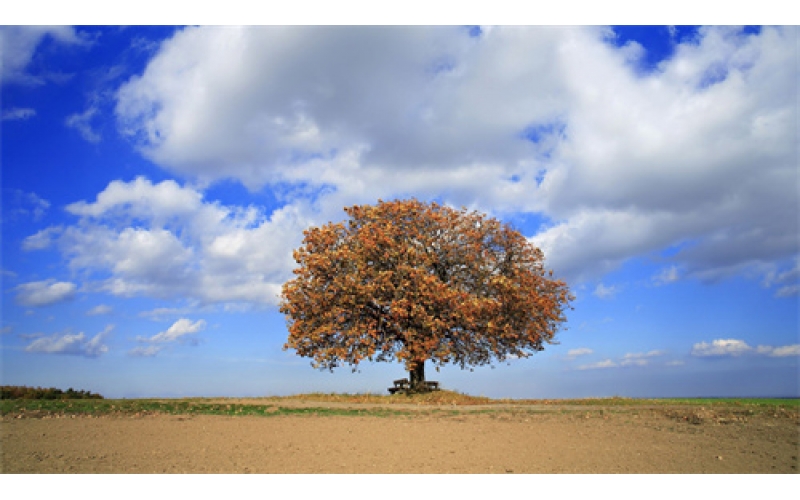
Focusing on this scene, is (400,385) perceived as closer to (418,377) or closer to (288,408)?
(418,377)

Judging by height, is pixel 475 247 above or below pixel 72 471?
above

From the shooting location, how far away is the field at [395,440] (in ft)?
37.5

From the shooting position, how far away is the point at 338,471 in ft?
35.9

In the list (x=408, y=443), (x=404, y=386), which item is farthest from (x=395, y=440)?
(x=404, y=386)

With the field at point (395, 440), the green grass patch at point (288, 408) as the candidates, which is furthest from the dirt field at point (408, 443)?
the green grass patch at point (288, 408)

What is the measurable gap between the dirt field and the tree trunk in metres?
9.31

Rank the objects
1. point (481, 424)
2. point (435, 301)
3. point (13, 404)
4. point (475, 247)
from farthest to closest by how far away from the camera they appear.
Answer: point (475, 247), point (435, 301), point (13, 404), point (481, 424)

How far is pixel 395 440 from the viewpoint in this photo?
14172 millimetres

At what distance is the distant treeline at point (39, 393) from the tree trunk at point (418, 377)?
15.7 m

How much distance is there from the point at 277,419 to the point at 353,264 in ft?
35.7

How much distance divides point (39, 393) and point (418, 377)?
18604mm

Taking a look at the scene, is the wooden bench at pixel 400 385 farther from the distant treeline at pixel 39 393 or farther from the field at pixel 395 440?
the distant treeline at pixel 39 393

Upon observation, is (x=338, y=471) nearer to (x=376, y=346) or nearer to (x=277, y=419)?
(x=277, y=419)

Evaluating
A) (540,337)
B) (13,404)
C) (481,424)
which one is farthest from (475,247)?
(13,404)
